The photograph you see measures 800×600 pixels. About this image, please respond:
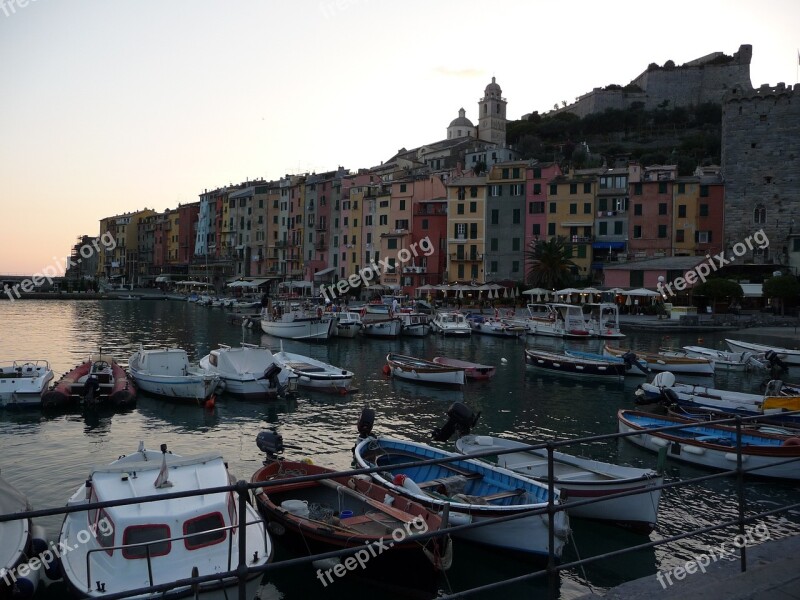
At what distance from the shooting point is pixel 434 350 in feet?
141

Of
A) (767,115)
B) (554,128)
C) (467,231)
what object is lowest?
(467,231)

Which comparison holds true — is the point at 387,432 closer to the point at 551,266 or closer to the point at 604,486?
the point at 604,486

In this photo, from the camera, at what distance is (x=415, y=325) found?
51.2 meters

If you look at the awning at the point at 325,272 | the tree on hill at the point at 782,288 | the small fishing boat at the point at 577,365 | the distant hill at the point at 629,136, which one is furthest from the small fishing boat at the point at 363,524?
the distant hill at the point at 629,136

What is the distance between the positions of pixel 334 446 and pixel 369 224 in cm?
6770

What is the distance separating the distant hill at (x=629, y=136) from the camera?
315 feet

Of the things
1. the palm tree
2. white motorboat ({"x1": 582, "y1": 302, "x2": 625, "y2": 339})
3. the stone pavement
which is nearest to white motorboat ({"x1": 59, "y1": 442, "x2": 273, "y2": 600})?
the stone pavement

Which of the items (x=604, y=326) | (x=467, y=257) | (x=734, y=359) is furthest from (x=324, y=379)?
(x=467, y=257)

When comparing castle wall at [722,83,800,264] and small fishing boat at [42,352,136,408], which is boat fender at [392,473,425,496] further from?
castle wall at [722,83,800,264]

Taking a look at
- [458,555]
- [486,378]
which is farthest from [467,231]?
[458,555]

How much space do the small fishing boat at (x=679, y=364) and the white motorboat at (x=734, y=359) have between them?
214 cm

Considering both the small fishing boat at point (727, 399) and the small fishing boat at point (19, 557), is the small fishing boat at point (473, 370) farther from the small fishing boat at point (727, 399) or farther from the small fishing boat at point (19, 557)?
the small fishing boat at point (19, 557)

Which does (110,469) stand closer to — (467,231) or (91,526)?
(91,526)

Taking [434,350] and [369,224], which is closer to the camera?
[434,350]
